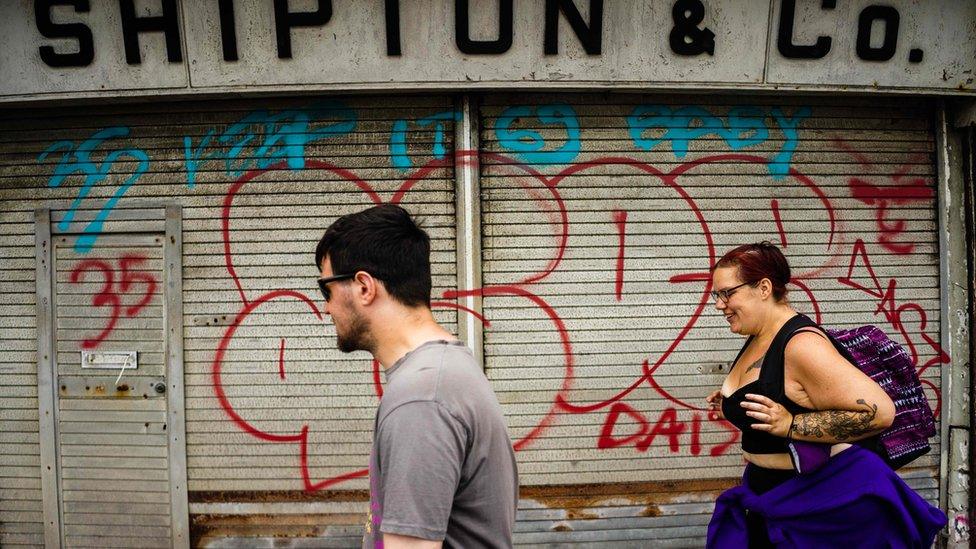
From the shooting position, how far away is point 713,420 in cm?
425

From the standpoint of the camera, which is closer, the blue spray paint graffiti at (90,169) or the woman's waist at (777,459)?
the woman's waist at (777,459)

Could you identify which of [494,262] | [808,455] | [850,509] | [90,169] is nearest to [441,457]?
[808,455]

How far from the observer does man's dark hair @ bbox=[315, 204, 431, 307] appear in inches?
67.4

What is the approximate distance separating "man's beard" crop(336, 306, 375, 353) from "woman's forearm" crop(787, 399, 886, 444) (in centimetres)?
164

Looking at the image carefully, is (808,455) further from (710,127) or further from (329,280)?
(710,127)

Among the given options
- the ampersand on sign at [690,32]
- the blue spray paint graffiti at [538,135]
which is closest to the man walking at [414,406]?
the blue spray paint graffiti at [538,135]

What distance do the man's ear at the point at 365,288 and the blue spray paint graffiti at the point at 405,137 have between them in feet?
8.16

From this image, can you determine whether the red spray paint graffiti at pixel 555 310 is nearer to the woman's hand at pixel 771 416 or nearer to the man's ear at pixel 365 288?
the woman's hand at pixel 771 416

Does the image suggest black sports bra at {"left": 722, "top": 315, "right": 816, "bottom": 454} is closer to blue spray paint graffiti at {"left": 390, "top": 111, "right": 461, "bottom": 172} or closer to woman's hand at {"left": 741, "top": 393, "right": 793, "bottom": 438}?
woman's hand at {"left": 741, "top": 393, "right": 793, "bottom": 438}

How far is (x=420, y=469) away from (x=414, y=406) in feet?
0.46

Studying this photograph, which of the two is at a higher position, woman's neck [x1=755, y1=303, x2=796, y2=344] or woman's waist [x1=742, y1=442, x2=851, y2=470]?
woman's neck [x1=755, y1=303, x2=796, y2=344]

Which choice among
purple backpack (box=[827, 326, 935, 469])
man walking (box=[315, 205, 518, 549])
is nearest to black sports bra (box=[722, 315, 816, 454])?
purple backpack (box=[827, 326, 935, 469])

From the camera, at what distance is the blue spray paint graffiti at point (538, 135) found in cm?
412

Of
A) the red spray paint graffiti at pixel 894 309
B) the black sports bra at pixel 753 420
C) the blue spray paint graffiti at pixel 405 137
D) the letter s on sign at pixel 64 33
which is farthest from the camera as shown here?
the red spray paint graffiti at pixel 894 309
